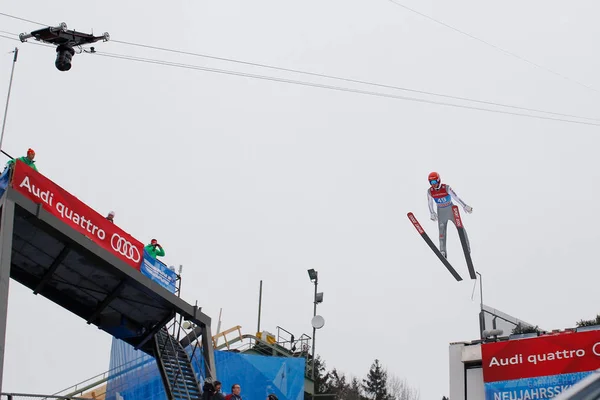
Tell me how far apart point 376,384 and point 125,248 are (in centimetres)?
6242

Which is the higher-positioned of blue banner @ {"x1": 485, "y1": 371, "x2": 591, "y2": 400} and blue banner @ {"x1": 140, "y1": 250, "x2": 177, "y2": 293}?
blue banner @ {"x1": 140, "y1": 250, "x2": 177, "y2": 293}

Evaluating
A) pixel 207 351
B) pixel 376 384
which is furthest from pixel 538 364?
pixel 376 384

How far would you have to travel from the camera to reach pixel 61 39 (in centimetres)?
1548

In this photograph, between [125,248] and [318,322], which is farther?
[318,322]

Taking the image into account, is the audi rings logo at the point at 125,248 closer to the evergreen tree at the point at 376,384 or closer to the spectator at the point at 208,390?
the spectator at the point at 208,390

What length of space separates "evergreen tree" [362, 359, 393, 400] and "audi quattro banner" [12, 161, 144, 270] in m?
61.2

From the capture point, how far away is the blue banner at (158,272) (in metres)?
18.7

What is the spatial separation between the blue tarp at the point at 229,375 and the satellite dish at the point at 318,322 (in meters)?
1.99

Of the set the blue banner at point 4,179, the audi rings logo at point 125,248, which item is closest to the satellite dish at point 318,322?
the audi rings logo at point 125,248

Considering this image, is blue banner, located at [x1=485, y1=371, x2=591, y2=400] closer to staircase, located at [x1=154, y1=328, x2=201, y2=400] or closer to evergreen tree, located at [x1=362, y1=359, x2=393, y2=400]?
staircase, located at [x1=154, y1=328, x2=201, y2=400]

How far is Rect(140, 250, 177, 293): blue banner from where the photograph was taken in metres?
18.7

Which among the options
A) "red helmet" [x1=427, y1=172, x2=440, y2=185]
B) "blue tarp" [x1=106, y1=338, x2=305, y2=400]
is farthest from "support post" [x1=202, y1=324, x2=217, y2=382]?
"red helmet" [x1=427, y1=172, x2=440, y2=185]

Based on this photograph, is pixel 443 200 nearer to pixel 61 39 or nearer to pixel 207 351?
pixel 207 351

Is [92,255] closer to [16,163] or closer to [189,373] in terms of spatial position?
[16,163]
